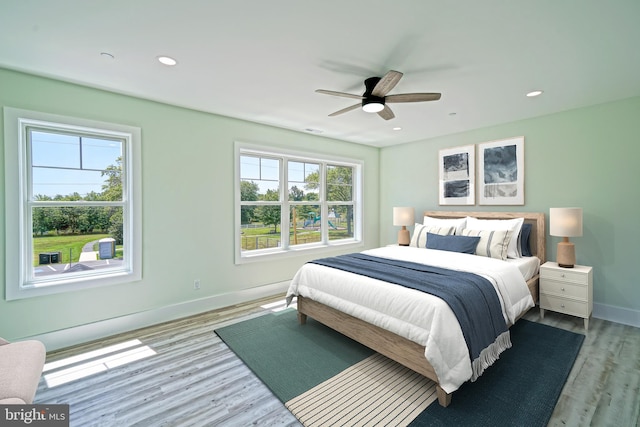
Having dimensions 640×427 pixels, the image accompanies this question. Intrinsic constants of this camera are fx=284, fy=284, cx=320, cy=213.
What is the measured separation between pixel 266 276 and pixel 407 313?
2561 millimetres

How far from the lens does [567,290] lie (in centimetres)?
318

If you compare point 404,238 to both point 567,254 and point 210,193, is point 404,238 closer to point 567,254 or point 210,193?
point 567,254

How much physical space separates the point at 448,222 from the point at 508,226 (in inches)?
31.3

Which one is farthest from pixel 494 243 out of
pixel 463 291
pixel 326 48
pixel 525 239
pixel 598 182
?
pixel 326 48

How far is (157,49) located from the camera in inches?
84.6

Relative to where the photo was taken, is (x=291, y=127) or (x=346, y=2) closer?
(x=346, y=2)

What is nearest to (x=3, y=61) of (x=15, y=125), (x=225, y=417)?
(x=15, y=125)

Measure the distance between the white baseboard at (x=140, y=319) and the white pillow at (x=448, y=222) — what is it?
2745 millimetres

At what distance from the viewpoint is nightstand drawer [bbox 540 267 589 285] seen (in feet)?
10.1

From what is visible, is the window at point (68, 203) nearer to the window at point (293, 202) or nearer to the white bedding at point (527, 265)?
the window at point (293, 202)

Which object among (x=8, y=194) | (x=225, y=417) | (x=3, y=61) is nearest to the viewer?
(x=225, y=417)

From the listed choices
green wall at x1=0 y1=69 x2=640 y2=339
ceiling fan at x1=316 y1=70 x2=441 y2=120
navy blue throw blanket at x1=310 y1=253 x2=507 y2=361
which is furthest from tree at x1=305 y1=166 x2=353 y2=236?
ceiling fan at x1=316 y1=70 x2=441 y2=120

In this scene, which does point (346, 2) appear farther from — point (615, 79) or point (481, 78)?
point (615, 79)

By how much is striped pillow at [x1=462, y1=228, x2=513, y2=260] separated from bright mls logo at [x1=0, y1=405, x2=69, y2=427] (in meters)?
4.06
